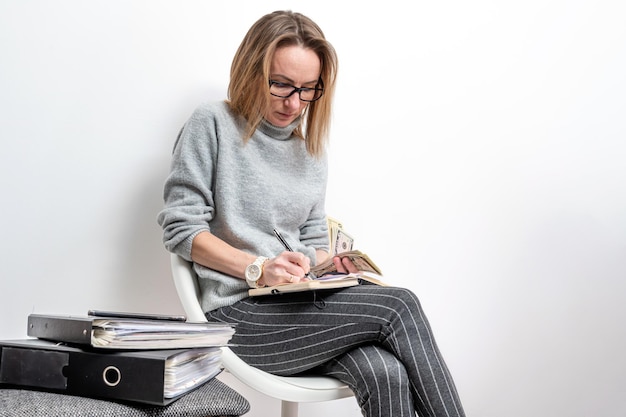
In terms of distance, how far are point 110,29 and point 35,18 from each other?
0.19 metres

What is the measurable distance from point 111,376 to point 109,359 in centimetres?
2

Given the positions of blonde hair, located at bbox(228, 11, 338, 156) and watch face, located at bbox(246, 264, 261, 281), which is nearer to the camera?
watch face, located at bbox(246, 264, 261, 281)

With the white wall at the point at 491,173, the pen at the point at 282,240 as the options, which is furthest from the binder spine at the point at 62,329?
the white wall at the point at 491,173

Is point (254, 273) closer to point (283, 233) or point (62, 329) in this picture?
point (283, 233)

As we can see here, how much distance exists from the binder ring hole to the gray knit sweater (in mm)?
680

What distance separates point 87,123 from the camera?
1761 millimetres

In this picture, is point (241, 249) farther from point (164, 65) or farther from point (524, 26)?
point (524, 26)

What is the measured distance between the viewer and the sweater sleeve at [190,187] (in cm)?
150

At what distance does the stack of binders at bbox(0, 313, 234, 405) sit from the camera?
81 cm

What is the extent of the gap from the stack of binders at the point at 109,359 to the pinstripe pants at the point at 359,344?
0.45 metres

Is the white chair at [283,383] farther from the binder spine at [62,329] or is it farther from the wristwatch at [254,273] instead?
the binder spine at [62,329]

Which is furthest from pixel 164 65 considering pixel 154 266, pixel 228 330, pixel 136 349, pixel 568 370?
pixel 568 370

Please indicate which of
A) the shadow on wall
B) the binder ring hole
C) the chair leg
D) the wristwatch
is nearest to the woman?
the wristwatch

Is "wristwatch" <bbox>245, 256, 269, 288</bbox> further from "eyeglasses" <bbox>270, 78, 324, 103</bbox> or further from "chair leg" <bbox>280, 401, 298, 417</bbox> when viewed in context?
"eyeglasses" <bbox>270, 78, 324, 103</bbox>
